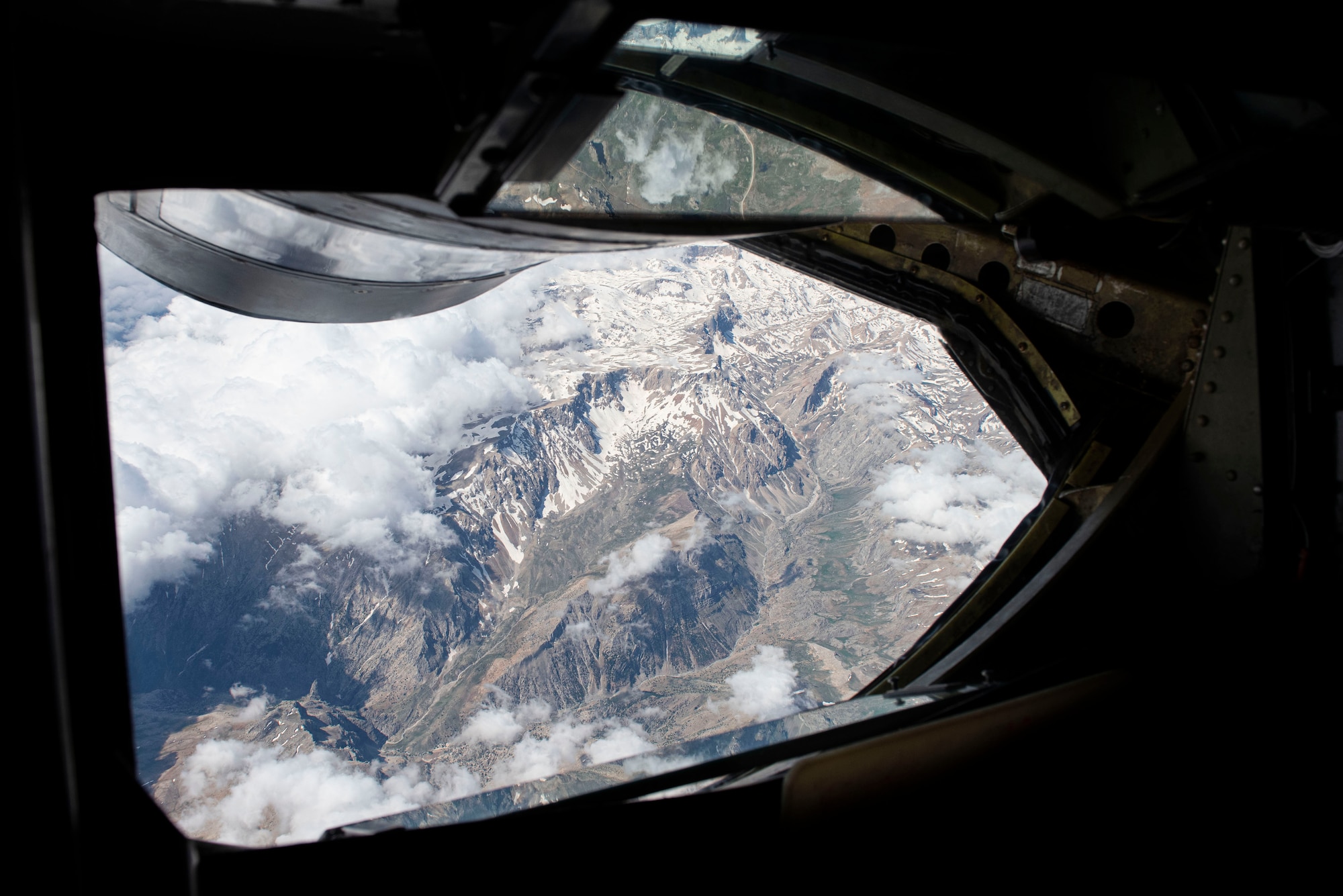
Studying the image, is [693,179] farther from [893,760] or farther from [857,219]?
[893,760]

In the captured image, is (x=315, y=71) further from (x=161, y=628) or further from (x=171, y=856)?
(x=161, y=628)

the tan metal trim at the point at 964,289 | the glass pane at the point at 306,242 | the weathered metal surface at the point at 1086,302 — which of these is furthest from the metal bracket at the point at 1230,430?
the glass pane at the point at 306,242

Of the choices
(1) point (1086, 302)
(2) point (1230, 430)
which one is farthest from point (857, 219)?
(1) point (1086, 302)

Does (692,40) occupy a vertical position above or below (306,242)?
above

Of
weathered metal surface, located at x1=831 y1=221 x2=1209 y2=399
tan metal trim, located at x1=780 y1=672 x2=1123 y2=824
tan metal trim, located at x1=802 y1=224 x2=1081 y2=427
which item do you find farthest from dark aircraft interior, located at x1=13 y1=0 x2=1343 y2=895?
tan metal trim, located at x1=802 y1=224 x2=1081 y2=427

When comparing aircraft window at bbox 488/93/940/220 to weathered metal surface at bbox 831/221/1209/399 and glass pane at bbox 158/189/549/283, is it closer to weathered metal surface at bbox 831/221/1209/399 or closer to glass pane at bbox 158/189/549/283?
glass pane at bbox 158/189/549/283

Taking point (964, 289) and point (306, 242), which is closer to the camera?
point (306, 242)

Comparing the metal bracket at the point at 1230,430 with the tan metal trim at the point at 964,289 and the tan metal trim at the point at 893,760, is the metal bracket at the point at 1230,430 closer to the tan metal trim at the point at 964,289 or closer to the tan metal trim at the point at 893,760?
the tan metal trim at the point at 893,760
